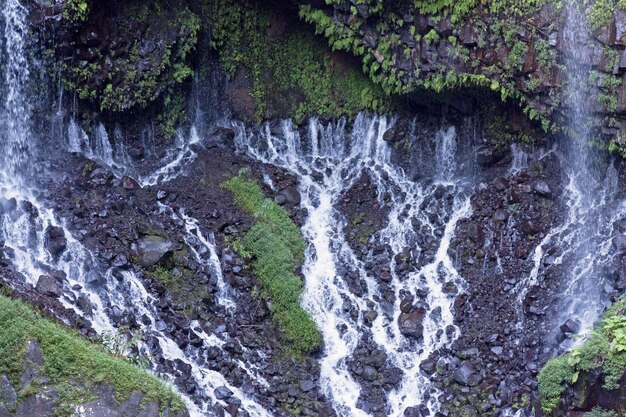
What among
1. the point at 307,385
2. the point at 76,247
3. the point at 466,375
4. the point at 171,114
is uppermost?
the point at 171,114

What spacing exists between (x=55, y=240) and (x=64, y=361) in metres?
5.03

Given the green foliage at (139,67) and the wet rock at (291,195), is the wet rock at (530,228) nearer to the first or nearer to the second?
the wet rock at (291,195)

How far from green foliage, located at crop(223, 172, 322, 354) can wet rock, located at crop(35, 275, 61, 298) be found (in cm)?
413

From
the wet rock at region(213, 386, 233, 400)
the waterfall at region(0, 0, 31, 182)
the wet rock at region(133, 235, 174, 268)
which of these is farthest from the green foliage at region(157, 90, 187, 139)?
the wet rock at region(213, 386, 233, 400)

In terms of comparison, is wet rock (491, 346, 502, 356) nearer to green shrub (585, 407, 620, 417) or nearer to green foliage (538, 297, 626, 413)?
green foliage (538, 297, 626, 413)

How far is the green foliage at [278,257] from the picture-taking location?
58.6ft

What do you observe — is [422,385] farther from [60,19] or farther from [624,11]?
[60,19]

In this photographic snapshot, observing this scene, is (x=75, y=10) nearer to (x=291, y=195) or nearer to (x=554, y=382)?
(x=291, y=195)

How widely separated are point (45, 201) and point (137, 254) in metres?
2.64

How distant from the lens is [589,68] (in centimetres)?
1908

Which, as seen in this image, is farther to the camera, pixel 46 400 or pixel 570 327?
pixel 570 327

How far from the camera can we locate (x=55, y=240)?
18.1m

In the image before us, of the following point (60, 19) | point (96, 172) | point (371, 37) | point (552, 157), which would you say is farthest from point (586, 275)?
point (60, 19)

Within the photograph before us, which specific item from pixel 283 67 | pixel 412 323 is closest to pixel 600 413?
pixel 412 323
